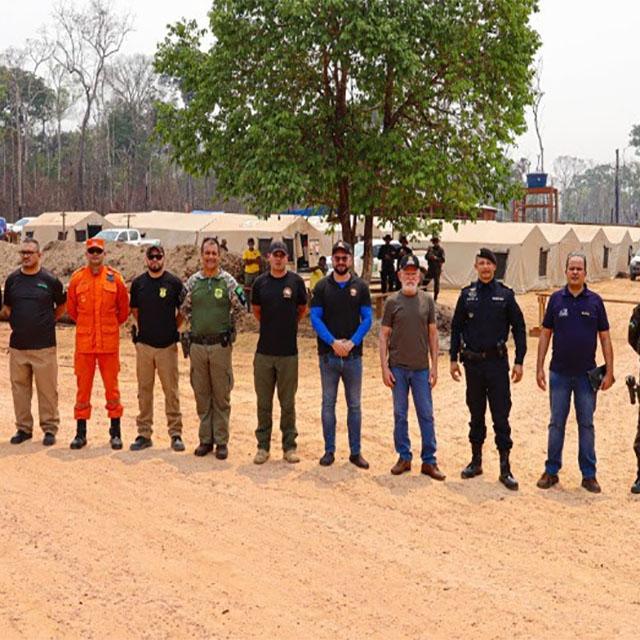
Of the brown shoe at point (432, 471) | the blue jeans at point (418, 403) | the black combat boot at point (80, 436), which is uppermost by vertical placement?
the blue jeans at point (418, 403)

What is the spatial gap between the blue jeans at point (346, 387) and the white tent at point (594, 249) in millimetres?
26726

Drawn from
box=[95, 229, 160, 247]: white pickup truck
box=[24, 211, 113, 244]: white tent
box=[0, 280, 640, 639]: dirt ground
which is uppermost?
box=[24, 211, 113, 244]: white tent

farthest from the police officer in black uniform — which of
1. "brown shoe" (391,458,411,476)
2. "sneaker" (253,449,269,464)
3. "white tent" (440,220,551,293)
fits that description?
"white tent" (440,220,551,293)

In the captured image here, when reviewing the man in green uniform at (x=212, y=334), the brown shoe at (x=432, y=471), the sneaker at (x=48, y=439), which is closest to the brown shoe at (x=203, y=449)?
the man in green uniform at (x=212, y=334)

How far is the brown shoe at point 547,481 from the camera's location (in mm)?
6926

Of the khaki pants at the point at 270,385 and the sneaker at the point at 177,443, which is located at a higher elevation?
the khaki pants at the point at 270,385

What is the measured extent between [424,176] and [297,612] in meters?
11.9

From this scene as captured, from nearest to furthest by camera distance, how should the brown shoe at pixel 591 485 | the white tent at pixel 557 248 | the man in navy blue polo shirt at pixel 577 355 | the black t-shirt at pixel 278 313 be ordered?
the man in navy blue polo shirt at pixel 577 355
the brown shoe at pixel 591 485
the black t-shirt at pixel 278 313
the white tent at pixel 557 248

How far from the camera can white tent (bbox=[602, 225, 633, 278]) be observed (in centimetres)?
3526

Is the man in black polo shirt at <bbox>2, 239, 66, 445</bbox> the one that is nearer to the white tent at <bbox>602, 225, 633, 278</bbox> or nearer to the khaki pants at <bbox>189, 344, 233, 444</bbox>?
the khaki pants at <bbox>189, 344, 233, 444</bbox>

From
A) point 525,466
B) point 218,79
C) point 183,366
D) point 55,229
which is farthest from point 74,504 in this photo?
point 55,229

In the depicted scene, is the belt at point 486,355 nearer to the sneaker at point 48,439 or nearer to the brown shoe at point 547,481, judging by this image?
the brown shoe at point 547,481

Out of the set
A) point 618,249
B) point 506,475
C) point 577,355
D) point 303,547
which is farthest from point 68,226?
point 303,547

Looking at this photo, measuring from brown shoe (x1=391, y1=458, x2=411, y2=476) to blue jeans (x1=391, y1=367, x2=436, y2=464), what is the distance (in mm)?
144
